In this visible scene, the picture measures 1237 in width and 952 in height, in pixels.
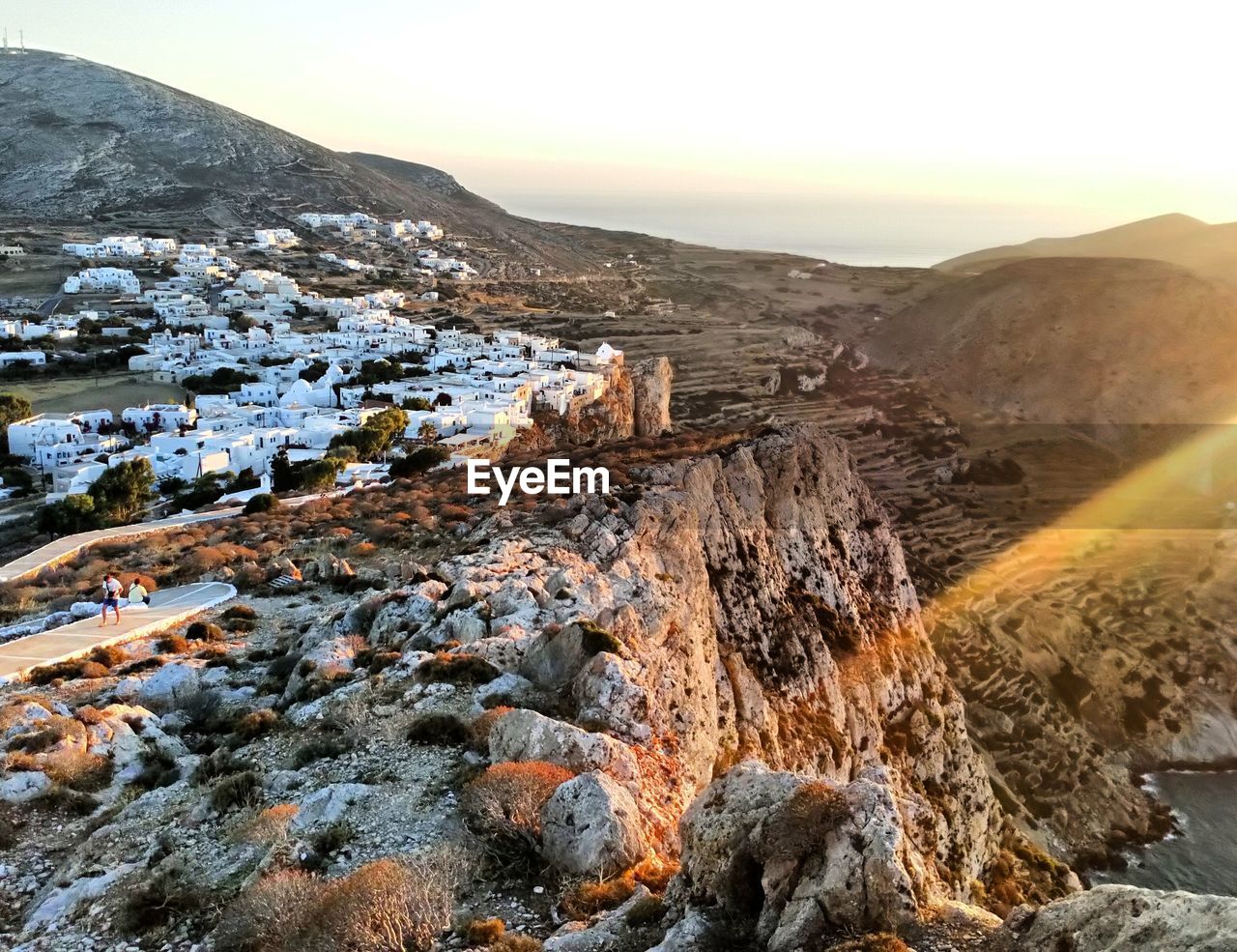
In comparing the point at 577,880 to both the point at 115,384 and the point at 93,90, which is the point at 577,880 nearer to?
the point at 115,384

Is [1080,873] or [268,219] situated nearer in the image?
[1080,873]

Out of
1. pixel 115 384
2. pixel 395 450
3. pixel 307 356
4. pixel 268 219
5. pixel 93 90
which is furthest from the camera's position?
pixel 93 90

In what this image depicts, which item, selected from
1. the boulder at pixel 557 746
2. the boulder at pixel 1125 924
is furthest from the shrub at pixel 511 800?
the boulder at pixel 1125 924

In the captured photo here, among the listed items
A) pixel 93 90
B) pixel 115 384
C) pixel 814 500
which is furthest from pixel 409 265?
pixel 814 500

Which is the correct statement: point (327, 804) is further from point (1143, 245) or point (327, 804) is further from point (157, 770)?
point (1143, 245)

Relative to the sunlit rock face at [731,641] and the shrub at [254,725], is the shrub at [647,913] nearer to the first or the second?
the sunlit rock face at [731,641]

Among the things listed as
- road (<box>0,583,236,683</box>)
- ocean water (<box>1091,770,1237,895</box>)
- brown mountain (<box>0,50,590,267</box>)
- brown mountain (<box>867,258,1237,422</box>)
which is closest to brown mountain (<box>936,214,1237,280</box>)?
brown mountain (<box>867,258,1237,422</box>)
